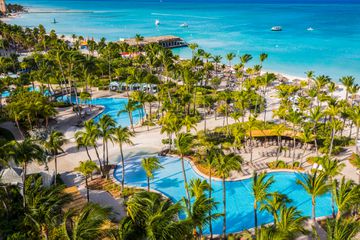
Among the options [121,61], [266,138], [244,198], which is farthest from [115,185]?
[121,61]

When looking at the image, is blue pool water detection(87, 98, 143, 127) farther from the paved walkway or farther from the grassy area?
the paved walkway

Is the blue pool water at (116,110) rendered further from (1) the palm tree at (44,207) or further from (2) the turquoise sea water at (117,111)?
(1) the palm tree at (44,207)

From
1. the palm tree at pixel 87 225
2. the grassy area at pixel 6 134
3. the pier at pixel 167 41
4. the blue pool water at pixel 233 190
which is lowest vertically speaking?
the blue pool water at pixel 233 190

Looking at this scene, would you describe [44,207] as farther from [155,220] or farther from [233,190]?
[233,190]

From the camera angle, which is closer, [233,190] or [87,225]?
[87,225]

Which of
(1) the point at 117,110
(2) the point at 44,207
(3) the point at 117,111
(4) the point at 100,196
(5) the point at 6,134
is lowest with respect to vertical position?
(4) the point at 100,196

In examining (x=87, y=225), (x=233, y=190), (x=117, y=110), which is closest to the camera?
(x=87, y=225)

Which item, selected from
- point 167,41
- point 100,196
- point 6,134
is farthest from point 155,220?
point 167,41

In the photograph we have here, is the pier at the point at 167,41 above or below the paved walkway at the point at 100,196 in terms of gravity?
above

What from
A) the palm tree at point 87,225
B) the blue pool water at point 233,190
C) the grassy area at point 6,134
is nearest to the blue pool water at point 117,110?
the grassy area at point 6,134
